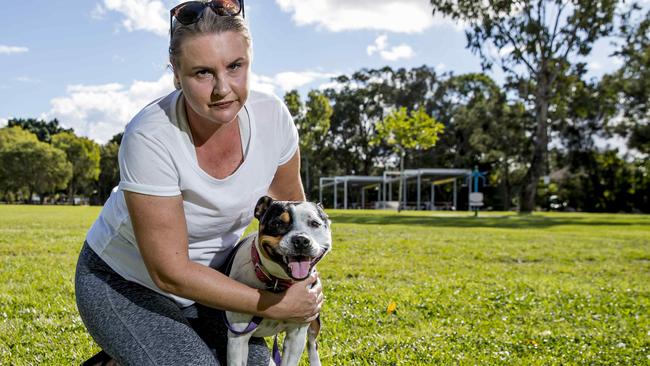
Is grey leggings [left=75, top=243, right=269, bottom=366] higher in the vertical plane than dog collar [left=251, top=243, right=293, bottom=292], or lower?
lower

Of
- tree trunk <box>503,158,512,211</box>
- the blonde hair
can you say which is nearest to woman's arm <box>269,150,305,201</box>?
the blonde hair

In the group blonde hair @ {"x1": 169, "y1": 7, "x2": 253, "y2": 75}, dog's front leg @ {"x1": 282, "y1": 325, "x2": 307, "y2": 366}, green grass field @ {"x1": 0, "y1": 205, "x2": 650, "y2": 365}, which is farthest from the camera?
green grass field @ {"x1": 0, "y1": 205, "x2": 650, "y2": 365}

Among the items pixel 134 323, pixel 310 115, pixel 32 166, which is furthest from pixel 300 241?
→ pixel 32 166

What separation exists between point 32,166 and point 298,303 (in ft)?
244

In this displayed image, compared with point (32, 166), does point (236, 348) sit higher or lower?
lower

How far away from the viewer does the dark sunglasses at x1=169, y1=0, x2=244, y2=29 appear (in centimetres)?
246

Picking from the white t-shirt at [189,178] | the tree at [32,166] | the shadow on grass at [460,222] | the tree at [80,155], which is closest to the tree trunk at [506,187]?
the shadow on grass at [460,222]

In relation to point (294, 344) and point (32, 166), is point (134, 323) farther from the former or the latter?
point (32, 166)

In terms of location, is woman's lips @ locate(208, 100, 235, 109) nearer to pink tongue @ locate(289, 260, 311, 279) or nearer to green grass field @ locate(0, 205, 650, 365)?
pink tongue @ locate(289, 260, 311, 279)

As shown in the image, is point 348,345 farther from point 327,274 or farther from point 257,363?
point 327,274

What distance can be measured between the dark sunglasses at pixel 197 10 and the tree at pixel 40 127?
111765mm

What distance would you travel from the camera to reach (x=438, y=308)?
20.4 ft

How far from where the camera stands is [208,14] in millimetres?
2445

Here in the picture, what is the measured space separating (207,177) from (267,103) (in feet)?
1.96
